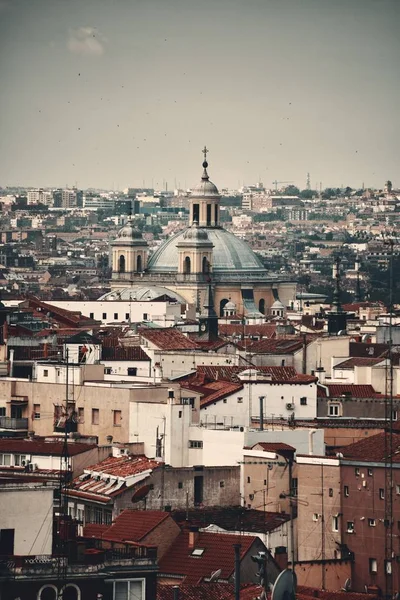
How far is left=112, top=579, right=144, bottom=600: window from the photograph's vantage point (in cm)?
2227

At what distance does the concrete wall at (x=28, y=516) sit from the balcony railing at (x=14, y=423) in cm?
1141

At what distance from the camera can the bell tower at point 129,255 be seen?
326ft

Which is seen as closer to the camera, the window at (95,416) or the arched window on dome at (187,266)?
the window at (95,416)

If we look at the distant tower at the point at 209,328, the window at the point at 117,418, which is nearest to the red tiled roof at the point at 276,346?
the distant tower at the point at 209,328

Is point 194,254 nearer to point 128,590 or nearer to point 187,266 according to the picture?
point 187,266

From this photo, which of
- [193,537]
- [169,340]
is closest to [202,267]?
[169,340]

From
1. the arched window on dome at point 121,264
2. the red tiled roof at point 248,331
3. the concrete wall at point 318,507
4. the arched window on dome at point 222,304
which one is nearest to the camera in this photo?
the concrete wall at point 318,507

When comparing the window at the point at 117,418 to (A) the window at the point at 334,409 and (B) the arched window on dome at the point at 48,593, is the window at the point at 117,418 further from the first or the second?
(B) the arched window on dome at the point at 48,593

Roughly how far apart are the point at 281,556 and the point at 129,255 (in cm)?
7172

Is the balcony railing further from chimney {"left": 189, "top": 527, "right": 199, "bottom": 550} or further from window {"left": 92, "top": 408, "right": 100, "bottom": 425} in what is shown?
chimney {"left": 189, "top": 527, "right": 199, "bottom": 550}

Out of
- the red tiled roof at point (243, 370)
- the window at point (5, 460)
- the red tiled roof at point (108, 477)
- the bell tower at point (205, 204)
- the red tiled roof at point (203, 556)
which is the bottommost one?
the red tiled roof at point (203, 556)

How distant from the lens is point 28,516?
24125 mm

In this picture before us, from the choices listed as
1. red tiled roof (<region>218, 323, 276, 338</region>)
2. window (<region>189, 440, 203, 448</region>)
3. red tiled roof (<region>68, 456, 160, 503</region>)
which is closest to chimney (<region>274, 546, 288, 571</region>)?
red tiled roof (<region>68, 456, 160, 503</region>)

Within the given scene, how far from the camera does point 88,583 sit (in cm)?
2208
